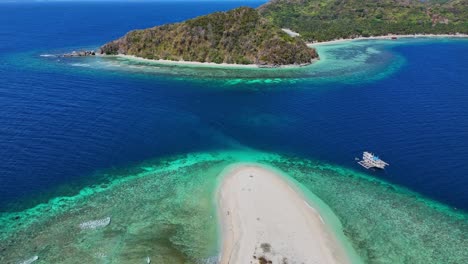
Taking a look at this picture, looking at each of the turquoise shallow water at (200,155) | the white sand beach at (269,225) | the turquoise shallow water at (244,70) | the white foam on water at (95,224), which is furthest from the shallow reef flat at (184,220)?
the turquoise shallow water at (244,70)

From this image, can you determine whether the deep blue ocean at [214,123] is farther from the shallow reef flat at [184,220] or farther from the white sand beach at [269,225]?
the white sand beach at [269,225]

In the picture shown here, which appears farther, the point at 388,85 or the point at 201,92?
the point at 388,85

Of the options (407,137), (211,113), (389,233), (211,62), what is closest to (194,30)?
(211,62)

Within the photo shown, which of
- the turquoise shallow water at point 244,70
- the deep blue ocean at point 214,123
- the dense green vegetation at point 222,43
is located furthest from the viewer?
the dense green vegetation at point 222,43

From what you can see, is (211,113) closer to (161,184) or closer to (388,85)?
(161,184)

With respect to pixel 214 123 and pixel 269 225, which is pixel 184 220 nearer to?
pixel 269 225

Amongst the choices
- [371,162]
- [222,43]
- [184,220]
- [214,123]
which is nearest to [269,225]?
[184,220]
